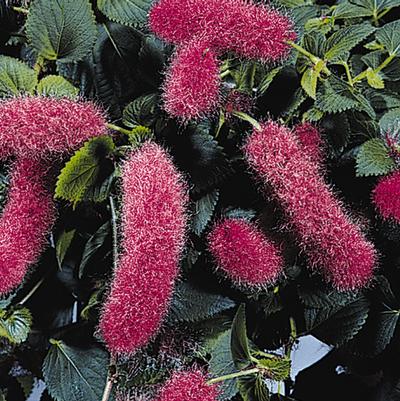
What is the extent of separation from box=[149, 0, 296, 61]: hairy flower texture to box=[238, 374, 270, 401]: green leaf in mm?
161

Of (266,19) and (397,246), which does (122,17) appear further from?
(397,246)

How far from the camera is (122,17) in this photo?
16.2 inches

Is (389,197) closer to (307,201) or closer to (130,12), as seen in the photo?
(307,201)

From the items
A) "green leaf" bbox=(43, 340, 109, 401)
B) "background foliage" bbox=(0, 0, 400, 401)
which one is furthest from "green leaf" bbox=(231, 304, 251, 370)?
"green leaf" bbox=(43, 340, 109, 401)

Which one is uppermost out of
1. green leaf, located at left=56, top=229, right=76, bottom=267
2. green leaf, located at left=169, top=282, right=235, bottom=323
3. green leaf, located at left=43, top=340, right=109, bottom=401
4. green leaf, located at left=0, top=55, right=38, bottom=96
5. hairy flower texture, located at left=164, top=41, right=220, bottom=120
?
hairy flower texture, located at left=164, top=41, right=220, bottom=120

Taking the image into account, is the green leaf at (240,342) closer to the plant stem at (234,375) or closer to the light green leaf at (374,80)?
the plant stem at (234,375)

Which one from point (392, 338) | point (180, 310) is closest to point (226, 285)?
point (180, 310)

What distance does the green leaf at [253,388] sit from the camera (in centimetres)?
37

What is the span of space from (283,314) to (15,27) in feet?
0.82

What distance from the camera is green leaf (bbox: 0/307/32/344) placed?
396mm

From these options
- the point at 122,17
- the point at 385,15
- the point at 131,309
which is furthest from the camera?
the point at 385,15

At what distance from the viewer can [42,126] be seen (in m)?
0.33

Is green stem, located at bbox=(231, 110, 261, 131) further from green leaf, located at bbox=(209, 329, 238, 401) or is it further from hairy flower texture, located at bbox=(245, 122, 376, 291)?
green leaf, located at bbox=(209, 329, 238, 401)

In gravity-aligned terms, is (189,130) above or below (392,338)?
above
